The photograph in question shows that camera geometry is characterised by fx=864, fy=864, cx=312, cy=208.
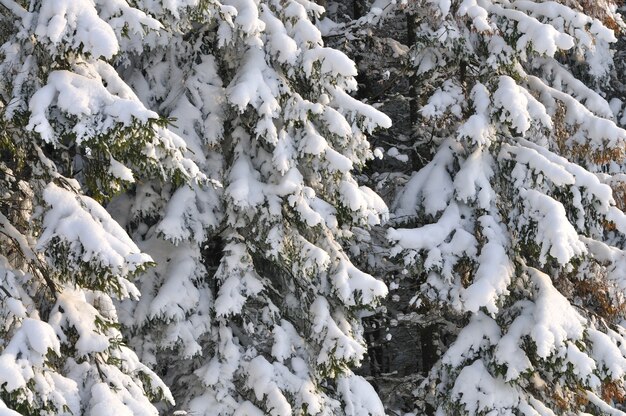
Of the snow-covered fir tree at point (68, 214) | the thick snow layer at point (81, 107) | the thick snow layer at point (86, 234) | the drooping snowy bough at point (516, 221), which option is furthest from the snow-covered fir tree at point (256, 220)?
the thick snow layer at point (81, 107)

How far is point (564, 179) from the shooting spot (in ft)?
32.4

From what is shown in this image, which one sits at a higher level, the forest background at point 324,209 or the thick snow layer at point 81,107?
the thick snow layer at point 81,107

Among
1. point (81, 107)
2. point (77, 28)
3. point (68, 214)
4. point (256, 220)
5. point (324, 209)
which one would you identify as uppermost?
point (77, 28)

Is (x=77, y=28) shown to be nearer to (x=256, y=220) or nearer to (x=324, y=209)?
(x=256, y=220)

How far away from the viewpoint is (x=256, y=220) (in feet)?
30.3

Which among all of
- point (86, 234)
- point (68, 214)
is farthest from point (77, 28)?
point (86, 234)

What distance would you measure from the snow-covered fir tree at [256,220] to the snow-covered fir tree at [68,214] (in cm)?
194

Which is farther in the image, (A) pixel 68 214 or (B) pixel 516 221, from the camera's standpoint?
(B) pixel 516 221

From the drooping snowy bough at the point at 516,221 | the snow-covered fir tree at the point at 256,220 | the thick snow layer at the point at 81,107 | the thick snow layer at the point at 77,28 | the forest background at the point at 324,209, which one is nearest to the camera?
the thick snow layer at the point at 77,28

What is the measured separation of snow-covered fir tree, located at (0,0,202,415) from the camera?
238 inches

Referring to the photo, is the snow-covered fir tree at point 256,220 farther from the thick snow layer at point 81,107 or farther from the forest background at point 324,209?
the thick snow layer at point 81,107

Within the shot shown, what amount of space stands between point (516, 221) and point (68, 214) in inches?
224

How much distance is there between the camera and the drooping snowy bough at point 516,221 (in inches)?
382

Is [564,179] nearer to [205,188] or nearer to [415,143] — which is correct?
[415,143]
